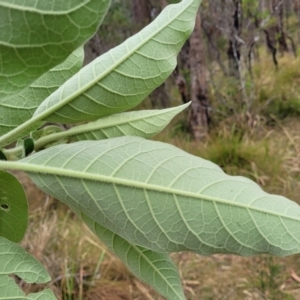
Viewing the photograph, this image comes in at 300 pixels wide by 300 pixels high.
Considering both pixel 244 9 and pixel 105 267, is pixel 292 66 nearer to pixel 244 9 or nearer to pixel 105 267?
pixel 244 9

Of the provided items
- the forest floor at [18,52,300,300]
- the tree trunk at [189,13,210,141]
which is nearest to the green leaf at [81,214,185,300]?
the forest floor at [18,52,300,300]

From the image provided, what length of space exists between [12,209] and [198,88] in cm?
360

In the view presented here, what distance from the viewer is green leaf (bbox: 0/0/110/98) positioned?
0.81ft

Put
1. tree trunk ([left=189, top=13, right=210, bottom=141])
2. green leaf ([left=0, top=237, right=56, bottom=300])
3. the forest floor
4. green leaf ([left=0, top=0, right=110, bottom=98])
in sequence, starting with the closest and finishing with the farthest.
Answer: green leaf ([left=0, top=0, right=110, bottom=98]) → green leaf ([left=0, top=237, right=56, bottom=300]) → the forest floor → tree trunk ([left=189, top=13, right=210, bottom=141])

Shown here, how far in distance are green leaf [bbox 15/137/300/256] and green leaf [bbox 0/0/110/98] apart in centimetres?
10

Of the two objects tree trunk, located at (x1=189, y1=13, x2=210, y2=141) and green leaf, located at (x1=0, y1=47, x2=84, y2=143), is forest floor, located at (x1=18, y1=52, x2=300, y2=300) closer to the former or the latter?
tree trunk, located at (x1=189, y1=13, x2=210, y2=141)

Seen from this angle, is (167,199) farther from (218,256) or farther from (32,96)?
(218,256)

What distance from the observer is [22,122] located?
0.42 metres

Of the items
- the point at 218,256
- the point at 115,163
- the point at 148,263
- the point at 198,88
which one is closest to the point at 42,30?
the point at 115,163

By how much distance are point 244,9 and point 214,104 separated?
0.92 metres

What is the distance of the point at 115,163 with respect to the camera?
0.35 m

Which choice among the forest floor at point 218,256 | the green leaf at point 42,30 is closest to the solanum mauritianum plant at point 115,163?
the green leaf at point 42,30

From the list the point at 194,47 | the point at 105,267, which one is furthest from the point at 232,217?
the point at 194,47

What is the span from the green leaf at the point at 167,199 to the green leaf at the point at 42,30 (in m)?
0.10
